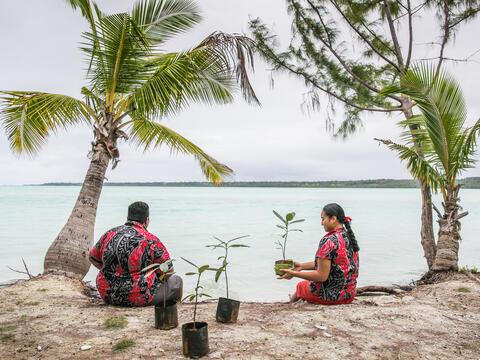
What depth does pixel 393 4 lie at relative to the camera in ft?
24.4

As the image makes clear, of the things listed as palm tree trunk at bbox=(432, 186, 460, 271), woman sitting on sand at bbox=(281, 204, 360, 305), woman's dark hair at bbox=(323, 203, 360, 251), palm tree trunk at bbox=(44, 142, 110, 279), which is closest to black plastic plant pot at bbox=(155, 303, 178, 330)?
woman sitting on sand at bbox=(281, 204, 360, 305)

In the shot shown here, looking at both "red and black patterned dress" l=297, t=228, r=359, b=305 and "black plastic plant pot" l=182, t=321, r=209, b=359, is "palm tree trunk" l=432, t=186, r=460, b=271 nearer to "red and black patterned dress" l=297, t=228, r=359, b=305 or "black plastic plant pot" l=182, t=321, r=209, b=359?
"red and black patterned dress" l=297, t=228, r=359, b=305

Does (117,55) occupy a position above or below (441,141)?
above

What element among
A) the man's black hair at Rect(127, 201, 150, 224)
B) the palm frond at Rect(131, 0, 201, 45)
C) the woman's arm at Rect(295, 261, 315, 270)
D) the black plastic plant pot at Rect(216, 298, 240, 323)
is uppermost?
the palm frond at Rect(131, 0, 201, 45)

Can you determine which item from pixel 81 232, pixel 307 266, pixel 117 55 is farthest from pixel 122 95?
pixel 307 266

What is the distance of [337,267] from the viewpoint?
3.78m

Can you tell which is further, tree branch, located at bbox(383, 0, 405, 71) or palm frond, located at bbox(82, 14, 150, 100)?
tree branch, located at bbox(383, 0, 405, 71)

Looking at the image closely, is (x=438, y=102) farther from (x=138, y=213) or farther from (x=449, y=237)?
(x=138, y=213)

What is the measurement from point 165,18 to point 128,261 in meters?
4.64

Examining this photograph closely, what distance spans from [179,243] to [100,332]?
11500 mm

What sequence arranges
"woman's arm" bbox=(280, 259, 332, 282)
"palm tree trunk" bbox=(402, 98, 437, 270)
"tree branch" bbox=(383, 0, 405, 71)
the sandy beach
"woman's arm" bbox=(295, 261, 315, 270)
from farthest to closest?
"tree branch" bbox=(383, 0, 405, 71)
"palm tree trunk" bbox=(402, 98, 437, 270)
"woman's arm" bbox=(295, 261, 315, 270)
"woman's arm" bbox=(280, 259, 332, 282)
the sandy beach

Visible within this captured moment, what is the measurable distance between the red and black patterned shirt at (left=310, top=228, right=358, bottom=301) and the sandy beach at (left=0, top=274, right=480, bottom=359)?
0.15m

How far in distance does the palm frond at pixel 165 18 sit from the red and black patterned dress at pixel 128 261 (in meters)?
4.12

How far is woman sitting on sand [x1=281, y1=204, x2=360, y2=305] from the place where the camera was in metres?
3.70
